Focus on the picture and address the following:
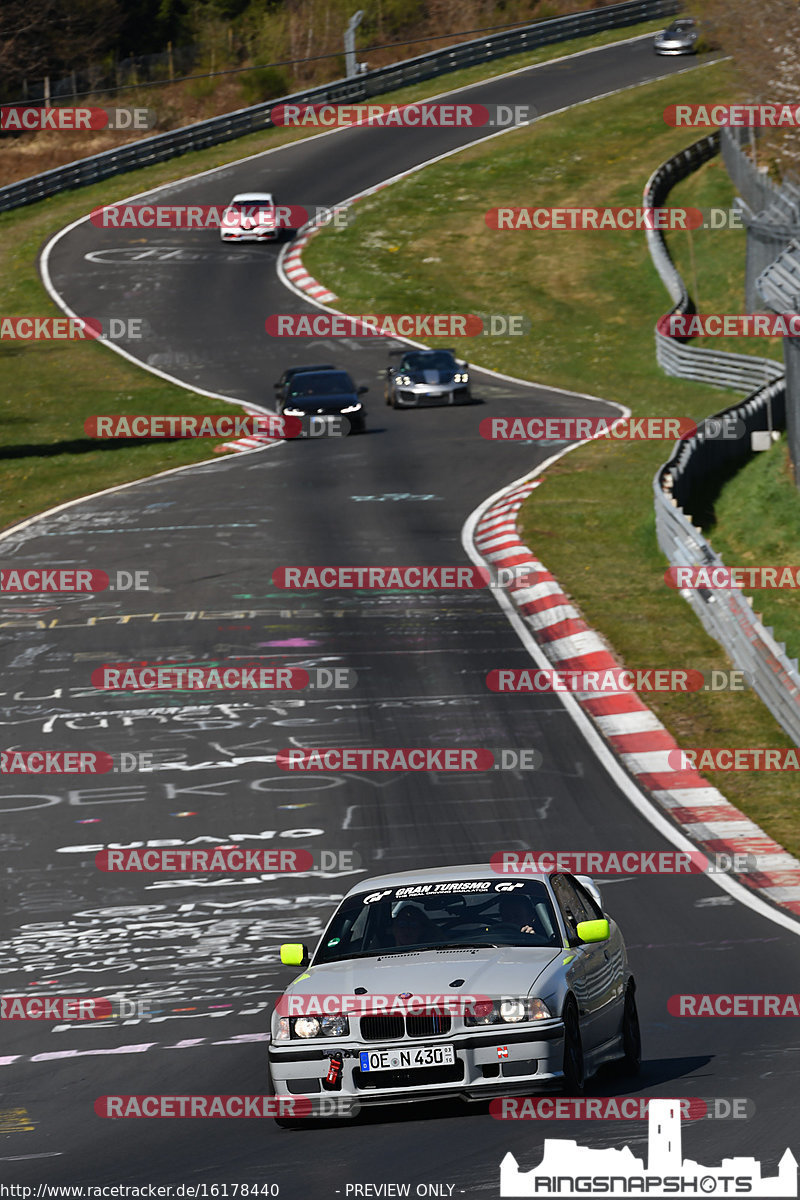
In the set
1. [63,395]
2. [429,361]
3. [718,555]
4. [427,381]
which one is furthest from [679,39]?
[718,555]

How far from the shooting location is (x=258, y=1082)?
32.6ft

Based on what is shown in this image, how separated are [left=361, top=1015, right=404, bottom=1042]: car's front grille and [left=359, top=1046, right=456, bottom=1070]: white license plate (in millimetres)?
71

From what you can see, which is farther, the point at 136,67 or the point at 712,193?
the point at 136,67

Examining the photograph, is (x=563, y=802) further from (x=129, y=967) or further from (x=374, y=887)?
(x=374, y=887)

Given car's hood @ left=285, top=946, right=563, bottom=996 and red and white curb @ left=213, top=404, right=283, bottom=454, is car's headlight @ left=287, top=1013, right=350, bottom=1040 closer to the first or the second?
car's hood @ left=285, top=946, right=563, bottom=996

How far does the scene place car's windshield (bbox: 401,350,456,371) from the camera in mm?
41156

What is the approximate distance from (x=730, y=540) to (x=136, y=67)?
182 feet

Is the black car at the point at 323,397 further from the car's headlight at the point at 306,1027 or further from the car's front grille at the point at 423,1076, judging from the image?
the car's front grille at the point at 423,1076

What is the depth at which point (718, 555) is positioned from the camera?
75.7ft

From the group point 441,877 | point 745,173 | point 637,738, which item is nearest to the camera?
point 441,877

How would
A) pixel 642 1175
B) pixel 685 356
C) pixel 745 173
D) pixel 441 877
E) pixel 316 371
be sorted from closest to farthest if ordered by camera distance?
pixel 642 1175 < pixel 441 877 < pixel 316 371 < pixel 685 356 < pixel 745 173

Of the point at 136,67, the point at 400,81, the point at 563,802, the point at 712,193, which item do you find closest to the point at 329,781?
the point at 563,802

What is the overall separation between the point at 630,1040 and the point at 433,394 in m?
31.6

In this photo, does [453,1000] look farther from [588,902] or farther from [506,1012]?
[588,902]
